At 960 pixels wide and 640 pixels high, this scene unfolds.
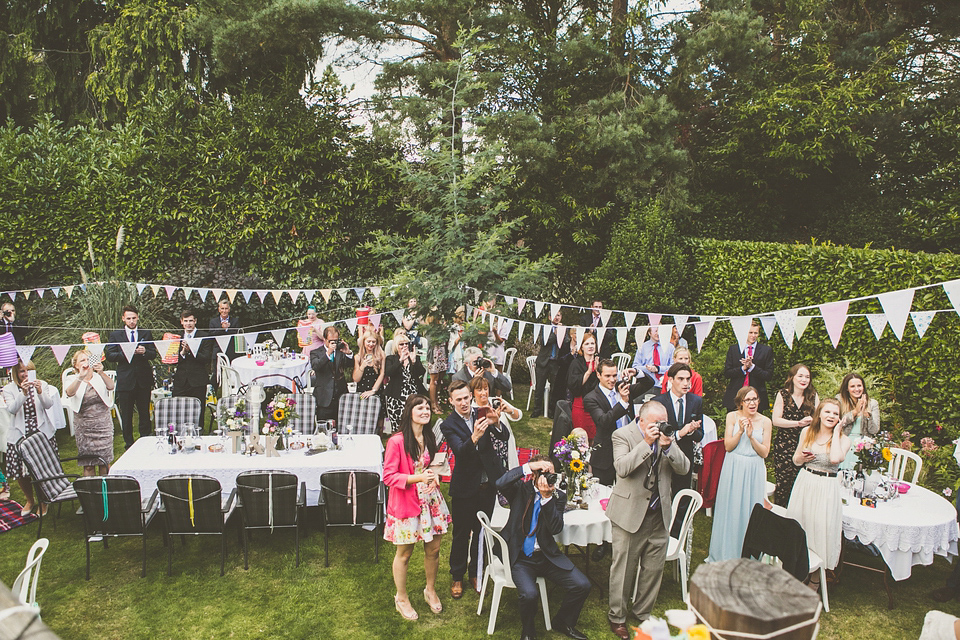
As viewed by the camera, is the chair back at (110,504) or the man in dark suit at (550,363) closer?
the chair back at (110,504)

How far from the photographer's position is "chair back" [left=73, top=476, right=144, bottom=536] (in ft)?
16.3

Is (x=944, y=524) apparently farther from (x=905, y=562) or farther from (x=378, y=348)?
(x=378, y=348)

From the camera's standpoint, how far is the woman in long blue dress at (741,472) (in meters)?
4.97

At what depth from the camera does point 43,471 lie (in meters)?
5.54

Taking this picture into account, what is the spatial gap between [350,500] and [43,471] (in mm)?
2650

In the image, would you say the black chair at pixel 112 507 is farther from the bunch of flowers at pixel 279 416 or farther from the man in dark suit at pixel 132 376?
the man in dark suit at pixel 132 376

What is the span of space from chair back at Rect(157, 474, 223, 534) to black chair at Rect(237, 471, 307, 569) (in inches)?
8.0

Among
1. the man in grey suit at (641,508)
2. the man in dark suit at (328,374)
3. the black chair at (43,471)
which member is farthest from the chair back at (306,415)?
the man in grey suit at (641,508)

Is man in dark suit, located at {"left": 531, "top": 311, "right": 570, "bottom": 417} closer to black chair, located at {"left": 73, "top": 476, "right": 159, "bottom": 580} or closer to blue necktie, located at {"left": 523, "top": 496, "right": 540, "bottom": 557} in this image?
blue necktie, located at {"left": 523, "top": 496, "right": 540, "bottom": 557}

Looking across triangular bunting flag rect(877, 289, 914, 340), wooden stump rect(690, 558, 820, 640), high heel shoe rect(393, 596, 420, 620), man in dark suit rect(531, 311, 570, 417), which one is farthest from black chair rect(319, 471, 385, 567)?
wooden stump rect(690, 558, 820, 640)

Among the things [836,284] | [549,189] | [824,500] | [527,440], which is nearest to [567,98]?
[549,189]

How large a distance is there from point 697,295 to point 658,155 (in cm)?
263

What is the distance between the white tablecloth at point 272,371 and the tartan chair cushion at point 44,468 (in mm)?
3082

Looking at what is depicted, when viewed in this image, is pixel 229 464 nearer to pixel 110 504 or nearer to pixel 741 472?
pixel 110 504
